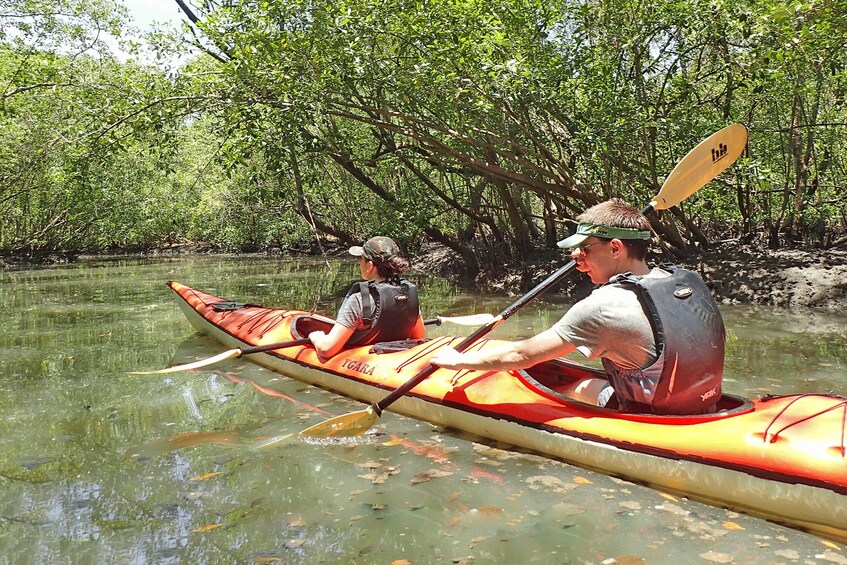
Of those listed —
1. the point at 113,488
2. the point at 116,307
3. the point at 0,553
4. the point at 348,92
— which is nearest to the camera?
the point at 0,553

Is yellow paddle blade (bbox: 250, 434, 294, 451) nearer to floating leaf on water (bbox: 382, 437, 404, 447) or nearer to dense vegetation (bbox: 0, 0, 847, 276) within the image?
floating leaf on water (bbox: 382, 437, 404, 447)

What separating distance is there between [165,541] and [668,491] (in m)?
2.07

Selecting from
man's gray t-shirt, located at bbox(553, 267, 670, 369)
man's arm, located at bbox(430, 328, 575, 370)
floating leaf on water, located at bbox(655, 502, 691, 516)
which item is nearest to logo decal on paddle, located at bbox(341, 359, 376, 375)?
man's arm, located at bbox(430, 328, 575, 370)

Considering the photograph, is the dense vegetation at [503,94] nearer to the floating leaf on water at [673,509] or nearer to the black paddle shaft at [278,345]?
the black paddle shaft at [278,345]

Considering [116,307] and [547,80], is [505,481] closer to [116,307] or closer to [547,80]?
[547,80]

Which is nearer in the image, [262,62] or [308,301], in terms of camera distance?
[262,62]

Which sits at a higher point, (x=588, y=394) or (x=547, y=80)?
(x=547, y=80)

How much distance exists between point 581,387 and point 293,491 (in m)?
1.65

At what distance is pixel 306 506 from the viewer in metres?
2.81

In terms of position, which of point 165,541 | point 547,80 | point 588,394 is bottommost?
point 165,541

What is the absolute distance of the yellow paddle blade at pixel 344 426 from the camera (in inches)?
146

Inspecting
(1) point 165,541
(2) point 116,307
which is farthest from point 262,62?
(1) point 165,541

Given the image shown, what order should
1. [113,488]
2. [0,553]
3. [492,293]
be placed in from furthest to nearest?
[492,293] → [113,488] → [0,553]

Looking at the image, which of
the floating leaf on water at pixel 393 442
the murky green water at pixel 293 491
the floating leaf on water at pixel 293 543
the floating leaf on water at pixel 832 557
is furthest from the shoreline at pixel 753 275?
the floating leaf on water at pixel 293 543
